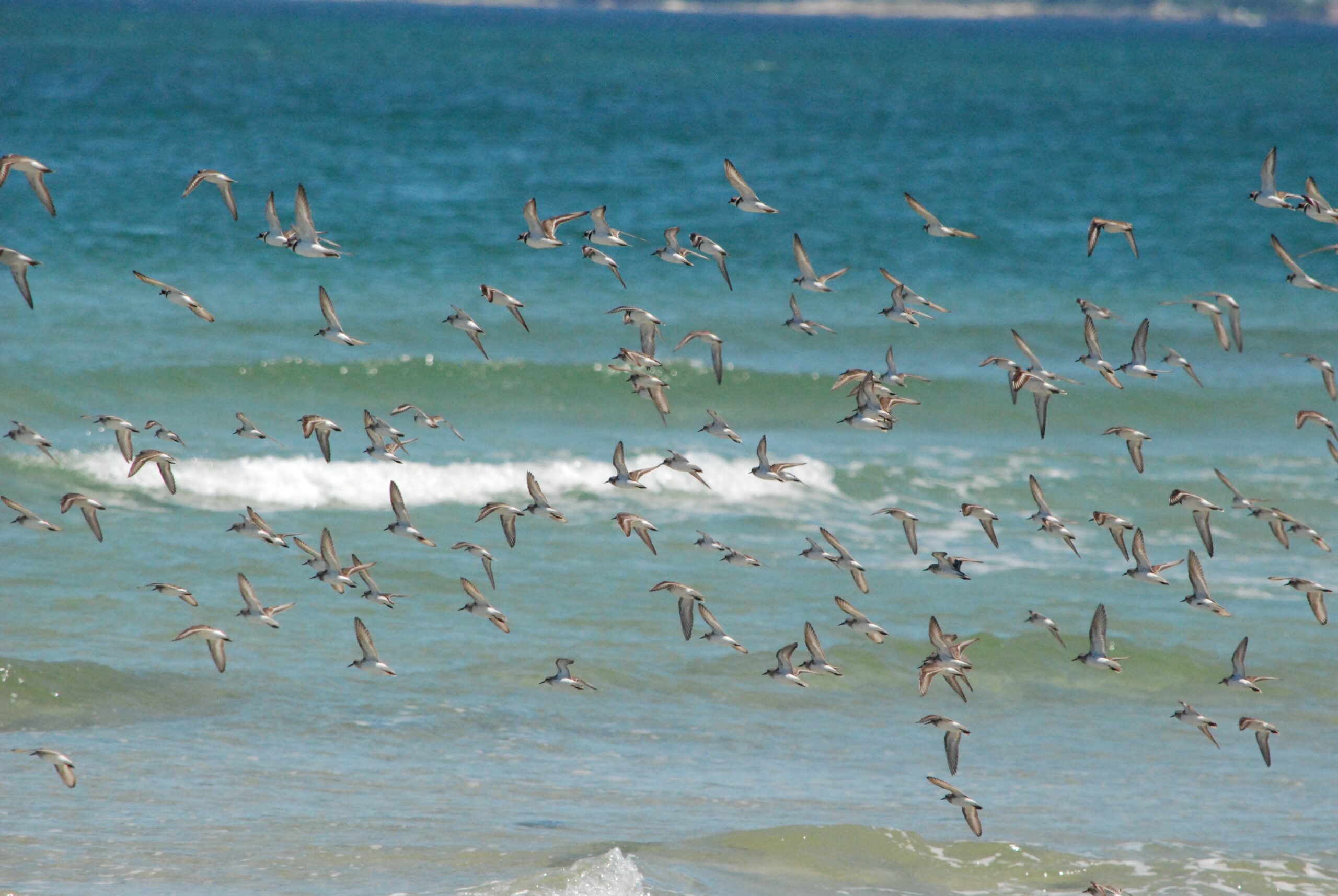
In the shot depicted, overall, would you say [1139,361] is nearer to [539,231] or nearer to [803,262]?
[803,262]

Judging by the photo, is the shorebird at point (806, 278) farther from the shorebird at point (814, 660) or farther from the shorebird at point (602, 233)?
the shorebird at point (814, 660)

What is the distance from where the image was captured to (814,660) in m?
15.2

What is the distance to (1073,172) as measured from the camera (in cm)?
5856

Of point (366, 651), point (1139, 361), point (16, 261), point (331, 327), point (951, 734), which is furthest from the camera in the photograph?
point (1139, 361)

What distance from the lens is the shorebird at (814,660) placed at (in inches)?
545

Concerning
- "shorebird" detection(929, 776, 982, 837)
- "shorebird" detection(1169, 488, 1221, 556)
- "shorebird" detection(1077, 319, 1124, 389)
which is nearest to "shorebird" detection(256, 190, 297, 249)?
"shorebird" detection(1077, 319, 1124, 389)

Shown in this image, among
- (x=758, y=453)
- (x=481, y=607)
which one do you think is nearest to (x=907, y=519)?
(x=758, y=453)

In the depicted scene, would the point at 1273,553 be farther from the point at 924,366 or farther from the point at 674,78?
the point at 674,78

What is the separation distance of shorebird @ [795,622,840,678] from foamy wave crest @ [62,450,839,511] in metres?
7.87

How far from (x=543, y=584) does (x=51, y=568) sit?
5.70 m

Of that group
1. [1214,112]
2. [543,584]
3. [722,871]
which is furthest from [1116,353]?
[1214,112]

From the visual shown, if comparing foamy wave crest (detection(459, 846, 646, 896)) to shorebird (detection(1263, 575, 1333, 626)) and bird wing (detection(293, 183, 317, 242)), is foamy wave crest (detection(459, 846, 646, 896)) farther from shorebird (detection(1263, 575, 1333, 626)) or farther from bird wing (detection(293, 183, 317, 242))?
bird wing (detection(293, 183, 317, 242))

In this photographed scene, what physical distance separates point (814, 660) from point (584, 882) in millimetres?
3955

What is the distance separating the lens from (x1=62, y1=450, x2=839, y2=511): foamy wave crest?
23000 mm
